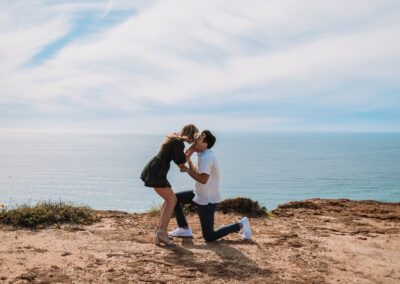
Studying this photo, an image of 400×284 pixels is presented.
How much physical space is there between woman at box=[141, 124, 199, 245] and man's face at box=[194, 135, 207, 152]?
0.39ft

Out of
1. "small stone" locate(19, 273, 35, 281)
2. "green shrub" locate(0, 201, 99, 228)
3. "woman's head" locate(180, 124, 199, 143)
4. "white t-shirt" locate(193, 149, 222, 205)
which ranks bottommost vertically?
"small stone" locate(19, 273, 35, 281)

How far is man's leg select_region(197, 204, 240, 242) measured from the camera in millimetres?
6435

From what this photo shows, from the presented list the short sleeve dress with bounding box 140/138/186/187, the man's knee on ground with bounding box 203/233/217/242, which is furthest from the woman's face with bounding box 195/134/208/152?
the man's knee on ground with bounding box 203/233/217/242

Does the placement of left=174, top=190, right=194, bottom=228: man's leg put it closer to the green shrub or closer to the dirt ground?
the dirt ground

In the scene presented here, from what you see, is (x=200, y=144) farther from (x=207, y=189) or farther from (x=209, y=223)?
(x=209, y=223)

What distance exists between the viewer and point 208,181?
652 centimetres

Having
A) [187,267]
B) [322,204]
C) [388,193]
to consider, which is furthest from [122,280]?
[388,193]

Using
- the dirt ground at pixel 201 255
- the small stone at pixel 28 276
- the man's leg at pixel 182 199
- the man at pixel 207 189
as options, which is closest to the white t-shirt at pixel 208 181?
the man at pixel 207 189

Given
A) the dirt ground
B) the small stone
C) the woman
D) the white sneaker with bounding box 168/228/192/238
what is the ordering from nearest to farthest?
the small stone < the dirt ground < the woman < the white sneaker with bounding box 168/228/192/238

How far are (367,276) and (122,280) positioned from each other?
3828mm

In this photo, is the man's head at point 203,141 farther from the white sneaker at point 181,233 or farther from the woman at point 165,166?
the white sneaker at point 181,233

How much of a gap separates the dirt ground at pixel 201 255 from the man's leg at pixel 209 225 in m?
0.20

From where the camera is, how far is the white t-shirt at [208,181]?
6199 mm

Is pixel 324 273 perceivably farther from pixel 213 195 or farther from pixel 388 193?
pixel 388 193
